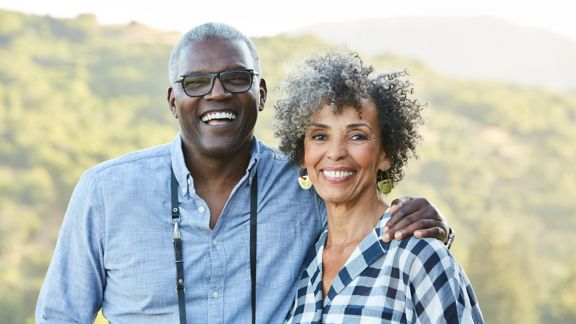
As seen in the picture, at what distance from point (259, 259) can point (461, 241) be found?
3156 centimetres

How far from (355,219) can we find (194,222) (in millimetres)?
628

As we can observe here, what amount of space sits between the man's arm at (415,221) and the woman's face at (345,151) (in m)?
0.16

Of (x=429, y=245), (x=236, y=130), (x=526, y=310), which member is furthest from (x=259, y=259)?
(x=526, y=310)

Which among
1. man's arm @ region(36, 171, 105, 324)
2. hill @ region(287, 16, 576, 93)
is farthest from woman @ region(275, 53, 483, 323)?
hill @ region(287, 16, 576, 93)

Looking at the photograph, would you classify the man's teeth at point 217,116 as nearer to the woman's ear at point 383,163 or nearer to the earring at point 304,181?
the earring at point 304,181

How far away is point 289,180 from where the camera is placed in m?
3.50

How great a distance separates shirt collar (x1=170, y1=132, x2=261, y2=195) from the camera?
3.35 metres

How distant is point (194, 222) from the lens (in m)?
3.26

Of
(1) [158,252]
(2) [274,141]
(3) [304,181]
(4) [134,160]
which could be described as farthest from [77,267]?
(2) [274,141]

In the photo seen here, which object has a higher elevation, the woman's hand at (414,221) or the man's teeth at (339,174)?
the man's teeth at (339,174)

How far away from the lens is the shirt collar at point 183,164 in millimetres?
3346

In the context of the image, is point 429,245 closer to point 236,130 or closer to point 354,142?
point 354,142

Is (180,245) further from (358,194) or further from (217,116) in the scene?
(358,194)

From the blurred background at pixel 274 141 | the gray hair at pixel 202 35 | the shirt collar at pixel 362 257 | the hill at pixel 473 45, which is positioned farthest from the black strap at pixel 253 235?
the hill at pixel 473 45
